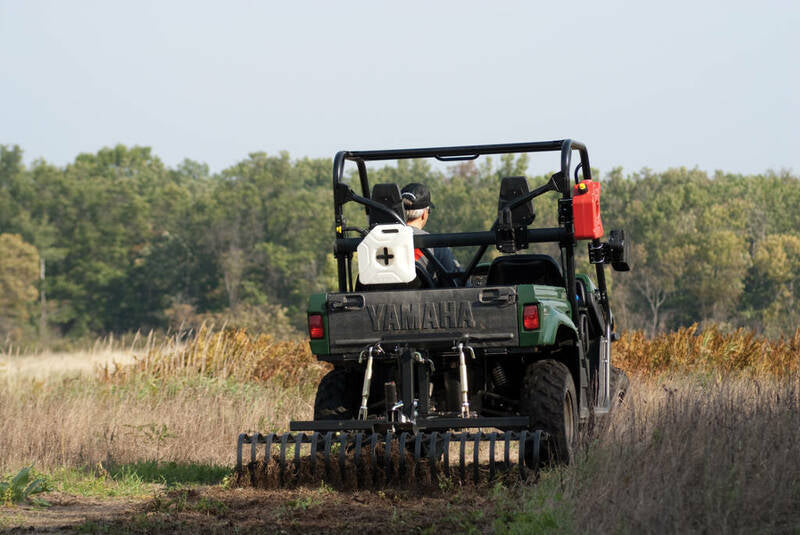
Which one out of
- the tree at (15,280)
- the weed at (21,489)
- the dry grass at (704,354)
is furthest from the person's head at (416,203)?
the tree at (15,280)

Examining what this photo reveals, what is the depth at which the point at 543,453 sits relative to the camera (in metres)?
7.68

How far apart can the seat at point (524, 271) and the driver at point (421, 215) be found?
0.33 m

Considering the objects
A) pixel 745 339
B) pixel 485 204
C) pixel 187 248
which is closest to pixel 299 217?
pixel 187 248

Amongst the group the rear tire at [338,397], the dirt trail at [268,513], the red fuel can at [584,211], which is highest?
the red fuel can at [584,211]

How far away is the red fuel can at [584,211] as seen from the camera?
26.7 feet

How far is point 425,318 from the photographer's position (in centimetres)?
795

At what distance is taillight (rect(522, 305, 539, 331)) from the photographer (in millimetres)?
7836

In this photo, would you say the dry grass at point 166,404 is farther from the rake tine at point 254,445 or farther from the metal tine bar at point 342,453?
the metal tine bar at point 342,453

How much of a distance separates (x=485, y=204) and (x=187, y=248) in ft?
65.6

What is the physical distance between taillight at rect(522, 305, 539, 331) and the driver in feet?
4.04

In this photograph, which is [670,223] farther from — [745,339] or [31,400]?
[31,400]

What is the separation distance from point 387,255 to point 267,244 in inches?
2696

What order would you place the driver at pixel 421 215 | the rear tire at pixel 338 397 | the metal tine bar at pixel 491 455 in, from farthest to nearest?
the driver at pixel 421 215 → the rear tire at pixel 338 397 → the metal tine bar at pixel 491 455

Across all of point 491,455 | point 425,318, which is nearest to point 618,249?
point 425,318
